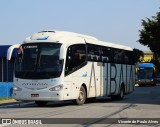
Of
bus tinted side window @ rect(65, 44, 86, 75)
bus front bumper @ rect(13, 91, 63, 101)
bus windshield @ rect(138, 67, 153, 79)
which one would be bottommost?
bus front bumper @ rect(13, 91, 63, 101)

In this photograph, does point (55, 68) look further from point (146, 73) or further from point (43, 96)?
point (146, 73)

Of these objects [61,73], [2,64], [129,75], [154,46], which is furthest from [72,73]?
[154,46]

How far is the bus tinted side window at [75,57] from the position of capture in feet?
69.5

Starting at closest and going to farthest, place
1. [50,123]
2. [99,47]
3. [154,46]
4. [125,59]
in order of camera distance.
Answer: [50,123] → [99,47] → [125,59] → [154,46]

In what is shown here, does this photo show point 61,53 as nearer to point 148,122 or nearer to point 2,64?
point 148,122

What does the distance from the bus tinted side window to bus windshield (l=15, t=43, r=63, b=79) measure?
0.54m

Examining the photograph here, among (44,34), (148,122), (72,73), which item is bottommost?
(148,122)

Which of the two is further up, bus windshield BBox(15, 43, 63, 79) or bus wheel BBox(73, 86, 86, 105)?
bus windshield BBox(15, 43, 63, 79)

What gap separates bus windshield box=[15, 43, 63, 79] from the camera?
20719 mm

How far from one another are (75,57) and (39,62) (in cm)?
187

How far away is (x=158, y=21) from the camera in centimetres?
6316

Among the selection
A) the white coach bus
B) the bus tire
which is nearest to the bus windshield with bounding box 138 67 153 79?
the bus tire

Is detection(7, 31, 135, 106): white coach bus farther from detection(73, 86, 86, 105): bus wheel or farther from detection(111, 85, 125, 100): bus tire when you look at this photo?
detection(111, 85, 125, 100): bus tire

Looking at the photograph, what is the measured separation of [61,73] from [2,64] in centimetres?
2696
